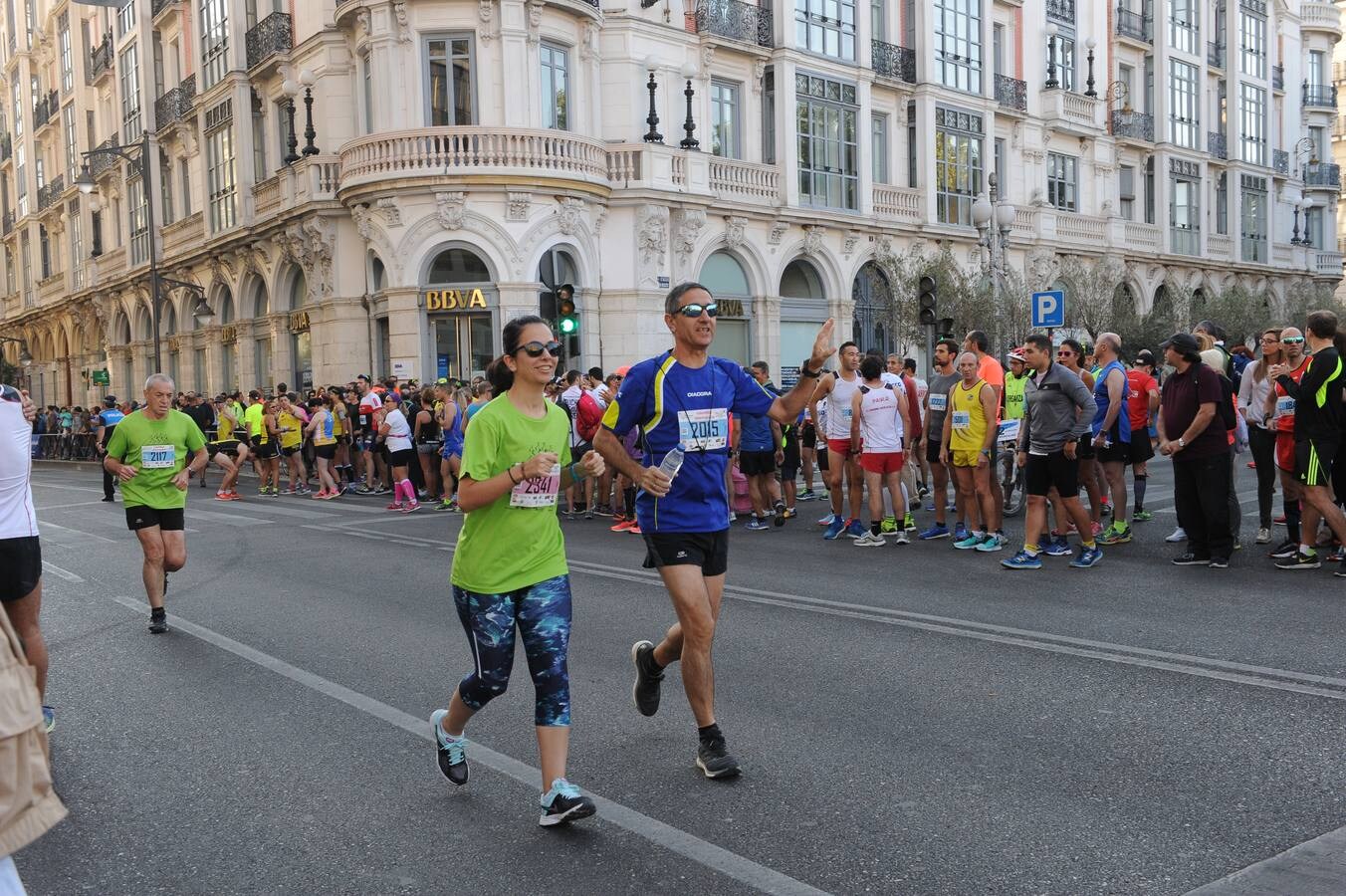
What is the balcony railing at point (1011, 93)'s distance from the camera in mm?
37750

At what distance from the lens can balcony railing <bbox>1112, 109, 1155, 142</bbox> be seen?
42781 millimetres

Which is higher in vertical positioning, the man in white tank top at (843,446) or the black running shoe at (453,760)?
the man in white tank top at (843,446)

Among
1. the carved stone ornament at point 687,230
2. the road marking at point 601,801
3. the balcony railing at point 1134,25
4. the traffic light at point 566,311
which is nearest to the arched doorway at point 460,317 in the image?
the carved stone ornament at point 687,230

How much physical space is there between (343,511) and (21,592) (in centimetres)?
1224

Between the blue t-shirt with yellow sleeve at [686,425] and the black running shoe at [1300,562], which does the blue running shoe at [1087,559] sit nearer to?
the black running shoe at [1300,562]

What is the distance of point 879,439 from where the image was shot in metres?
11.8

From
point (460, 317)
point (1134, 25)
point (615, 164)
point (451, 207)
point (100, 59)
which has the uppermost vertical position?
point (100, 59)

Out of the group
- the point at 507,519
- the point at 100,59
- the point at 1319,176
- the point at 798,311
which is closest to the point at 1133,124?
the point at 1319,176

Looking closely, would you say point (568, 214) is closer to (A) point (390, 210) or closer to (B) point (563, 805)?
(A) point (390, 210)

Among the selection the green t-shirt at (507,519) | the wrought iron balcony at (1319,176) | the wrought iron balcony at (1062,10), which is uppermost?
the wrought iron balcony at (1062,10)

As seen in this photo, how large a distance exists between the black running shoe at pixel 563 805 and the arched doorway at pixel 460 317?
2245 centimetres

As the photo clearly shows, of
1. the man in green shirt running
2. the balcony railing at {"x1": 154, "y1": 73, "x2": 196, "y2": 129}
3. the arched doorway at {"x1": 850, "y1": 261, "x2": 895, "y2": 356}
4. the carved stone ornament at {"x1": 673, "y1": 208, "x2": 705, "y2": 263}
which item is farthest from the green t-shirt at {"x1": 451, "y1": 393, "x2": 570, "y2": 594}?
the balcony railing at {"x1": 154, "y1": 73, "x2": 196, "y2": 129}

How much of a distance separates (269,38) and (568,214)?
37.5 ft

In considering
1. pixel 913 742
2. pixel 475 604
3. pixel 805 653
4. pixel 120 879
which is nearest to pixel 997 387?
pixel 805 653
